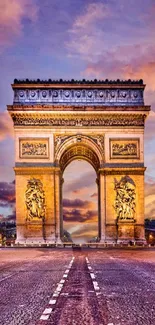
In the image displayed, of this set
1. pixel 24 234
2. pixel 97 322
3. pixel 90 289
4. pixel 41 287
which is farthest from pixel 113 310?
pixel 24 234

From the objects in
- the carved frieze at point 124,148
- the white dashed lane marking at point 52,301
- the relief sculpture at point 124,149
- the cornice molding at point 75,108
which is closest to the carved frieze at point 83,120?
the cornice molding at point 75,108

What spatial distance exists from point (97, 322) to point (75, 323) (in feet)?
1.03

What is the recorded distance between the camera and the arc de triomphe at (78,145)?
51.3 meters

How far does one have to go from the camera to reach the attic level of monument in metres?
53.1

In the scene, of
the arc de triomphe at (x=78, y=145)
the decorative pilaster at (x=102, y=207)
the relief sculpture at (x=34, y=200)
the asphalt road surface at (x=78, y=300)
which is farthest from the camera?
the decorative pilaster at (x=102, y=207)

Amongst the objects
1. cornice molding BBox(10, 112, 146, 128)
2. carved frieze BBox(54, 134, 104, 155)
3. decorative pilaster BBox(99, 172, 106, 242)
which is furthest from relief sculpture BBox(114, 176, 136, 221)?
cornice molding BBox(10, 112, 146, 128)

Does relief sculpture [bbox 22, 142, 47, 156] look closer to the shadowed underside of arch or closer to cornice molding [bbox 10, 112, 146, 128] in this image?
cornice molding [bbox 10, 112, 146, 128]

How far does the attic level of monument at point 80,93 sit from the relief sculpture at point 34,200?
7.98 metres

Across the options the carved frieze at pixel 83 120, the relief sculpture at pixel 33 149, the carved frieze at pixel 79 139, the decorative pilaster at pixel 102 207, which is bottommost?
the decorative pilaster at pixel 102 207

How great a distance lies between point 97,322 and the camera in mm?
7871

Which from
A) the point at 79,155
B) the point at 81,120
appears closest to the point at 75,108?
the point at 81,120

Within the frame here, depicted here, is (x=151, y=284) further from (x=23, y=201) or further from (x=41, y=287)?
(x=23, y=201)

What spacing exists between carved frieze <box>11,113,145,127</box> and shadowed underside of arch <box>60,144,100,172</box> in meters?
2.44

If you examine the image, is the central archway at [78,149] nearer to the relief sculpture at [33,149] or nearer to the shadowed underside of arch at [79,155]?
the shadowed underside of arch at [79,155]
